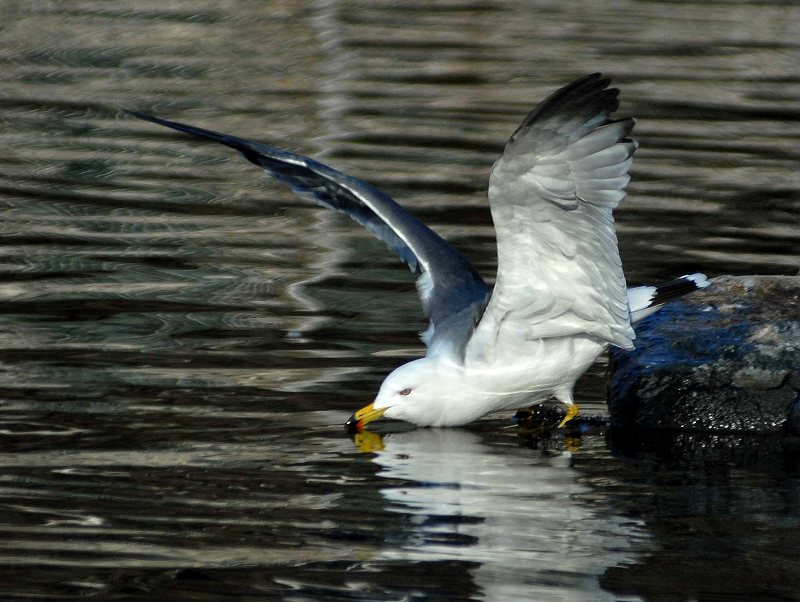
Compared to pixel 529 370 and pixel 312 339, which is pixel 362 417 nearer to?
→ pixel 529 370

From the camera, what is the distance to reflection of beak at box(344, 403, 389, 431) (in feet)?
24.0

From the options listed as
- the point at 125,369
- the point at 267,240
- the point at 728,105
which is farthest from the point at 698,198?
the point at 125,369

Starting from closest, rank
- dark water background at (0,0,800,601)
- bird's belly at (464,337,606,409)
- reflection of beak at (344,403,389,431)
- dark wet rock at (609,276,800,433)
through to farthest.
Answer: dark water background at (0,0,800,601), reflection of beak at (344,403,389,431), bird's belly at (464,337,606,409), dark wet rock at (609,276,800,433)

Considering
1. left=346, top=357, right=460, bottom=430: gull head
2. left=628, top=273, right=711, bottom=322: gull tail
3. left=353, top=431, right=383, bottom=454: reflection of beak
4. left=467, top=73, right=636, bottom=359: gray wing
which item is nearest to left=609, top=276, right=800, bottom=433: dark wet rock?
left=628, top=273, right=711, bottom=322: gull tail

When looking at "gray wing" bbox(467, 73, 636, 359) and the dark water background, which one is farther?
"gray wing" bbox(467, 73, 636, 359)

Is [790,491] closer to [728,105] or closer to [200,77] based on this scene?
[728,105]

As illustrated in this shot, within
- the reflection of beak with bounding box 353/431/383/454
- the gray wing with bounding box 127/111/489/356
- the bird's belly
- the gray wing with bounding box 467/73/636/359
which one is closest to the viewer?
the gray wing with bounding box 467/73/636/359

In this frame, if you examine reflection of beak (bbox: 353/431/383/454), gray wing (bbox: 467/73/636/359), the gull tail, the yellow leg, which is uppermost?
gray wing (bbox: 467/73/636/359)

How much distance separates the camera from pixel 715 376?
25.4 ft

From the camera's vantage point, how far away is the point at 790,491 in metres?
6.75

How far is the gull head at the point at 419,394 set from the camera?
7.39 m

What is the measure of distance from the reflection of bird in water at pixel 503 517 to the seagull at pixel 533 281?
0.25 metres

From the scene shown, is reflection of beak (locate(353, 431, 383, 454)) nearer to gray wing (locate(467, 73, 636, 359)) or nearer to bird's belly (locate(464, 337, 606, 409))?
bird's belly (locate(464, 337, 606, 409))

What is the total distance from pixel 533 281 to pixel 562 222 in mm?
401
